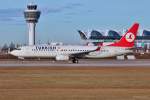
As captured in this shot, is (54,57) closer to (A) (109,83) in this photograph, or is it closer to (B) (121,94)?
(A) (109,83)

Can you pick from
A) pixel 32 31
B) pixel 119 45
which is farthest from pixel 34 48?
pixel 32 31

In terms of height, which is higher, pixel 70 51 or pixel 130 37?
pixel 130 37

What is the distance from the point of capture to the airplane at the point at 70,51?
3061 inches

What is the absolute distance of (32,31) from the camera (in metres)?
193

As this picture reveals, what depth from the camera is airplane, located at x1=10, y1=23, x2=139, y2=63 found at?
7775cm

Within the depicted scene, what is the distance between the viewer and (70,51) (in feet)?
257

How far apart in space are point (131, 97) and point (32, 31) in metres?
171

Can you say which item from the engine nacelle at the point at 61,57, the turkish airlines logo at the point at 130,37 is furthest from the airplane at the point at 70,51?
the turkish airlines logo at the point at 130,37

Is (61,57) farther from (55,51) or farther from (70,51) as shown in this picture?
(70,51)

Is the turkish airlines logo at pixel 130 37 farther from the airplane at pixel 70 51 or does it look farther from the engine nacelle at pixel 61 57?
the engine nacelle at pixel 61 57

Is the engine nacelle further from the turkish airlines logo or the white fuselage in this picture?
the turkish airlines logo

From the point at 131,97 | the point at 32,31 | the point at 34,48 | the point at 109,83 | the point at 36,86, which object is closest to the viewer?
the point at 131,97

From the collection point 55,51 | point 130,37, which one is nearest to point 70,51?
point 55,51

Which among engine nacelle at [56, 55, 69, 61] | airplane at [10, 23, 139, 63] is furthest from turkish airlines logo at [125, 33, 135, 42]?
engine nacelle at [56, 55, 69, 61]
